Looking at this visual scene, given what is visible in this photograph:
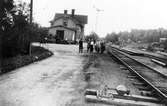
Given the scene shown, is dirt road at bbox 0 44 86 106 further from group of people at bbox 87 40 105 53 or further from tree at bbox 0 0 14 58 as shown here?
group of people at bbox 87 40 105 53

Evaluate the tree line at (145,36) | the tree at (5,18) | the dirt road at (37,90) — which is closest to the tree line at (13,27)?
the tree at (5,18)

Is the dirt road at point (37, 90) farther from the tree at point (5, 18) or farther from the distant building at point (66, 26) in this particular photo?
the distant building at point (66, 26)

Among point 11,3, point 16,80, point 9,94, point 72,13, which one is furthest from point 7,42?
point 72,13

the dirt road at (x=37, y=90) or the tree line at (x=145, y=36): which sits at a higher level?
the tree line at (x=145, y=36)

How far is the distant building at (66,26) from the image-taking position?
55.2 m

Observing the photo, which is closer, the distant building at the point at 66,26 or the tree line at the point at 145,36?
the distant building at the point at 66,26

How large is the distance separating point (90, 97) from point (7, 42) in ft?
30.8

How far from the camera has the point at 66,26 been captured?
59188 mm

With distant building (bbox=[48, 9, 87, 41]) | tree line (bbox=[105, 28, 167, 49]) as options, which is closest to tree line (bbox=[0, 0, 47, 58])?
distant building (bbox=[48, 9, 87, 41])

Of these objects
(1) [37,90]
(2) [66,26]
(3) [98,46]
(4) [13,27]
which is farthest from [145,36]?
(1) [37,90]

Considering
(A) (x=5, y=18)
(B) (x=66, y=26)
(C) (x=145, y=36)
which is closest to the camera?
(A) (x=5, y=18)

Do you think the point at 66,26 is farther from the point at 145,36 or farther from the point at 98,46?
the point at 145,36

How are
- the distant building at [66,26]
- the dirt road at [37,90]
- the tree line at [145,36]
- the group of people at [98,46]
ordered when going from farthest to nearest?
the tree line at [145,36], the distant building at [66,26], the group of people at [98,46], the dirt road at [37,90]

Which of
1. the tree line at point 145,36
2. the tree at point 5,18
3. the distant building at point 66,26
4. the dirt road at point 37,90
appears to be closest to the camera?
the dirt road at point 37,90
